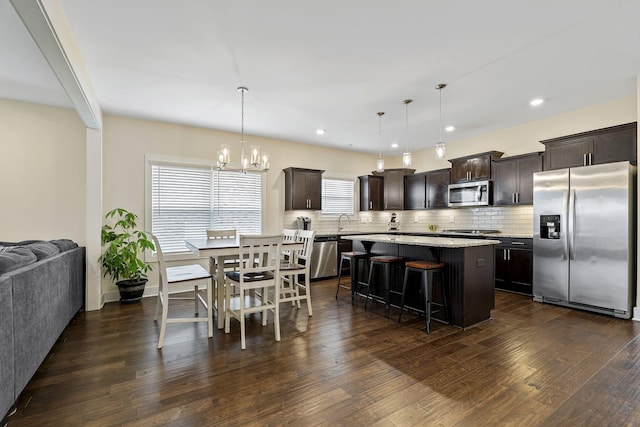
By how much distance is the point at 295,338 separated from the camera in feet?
9.78

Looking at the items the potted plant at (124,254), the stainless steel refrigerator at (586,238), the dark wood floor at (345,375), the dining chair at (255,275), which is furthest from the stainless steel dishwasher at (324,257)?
the stainless steel refrigerator at (586,238)

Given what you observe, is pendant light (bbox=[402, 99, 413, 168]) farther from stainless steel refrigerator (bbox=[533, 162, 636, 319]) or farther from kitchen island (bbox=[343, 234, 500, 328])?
stainless steel refrigerator (bbox=[533, 162, 636, 319])

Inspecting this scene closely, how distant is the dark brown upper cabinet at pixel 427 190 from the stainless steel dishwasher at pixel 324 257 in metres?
2.15

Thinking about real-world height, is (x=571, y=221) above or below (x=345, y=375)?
above

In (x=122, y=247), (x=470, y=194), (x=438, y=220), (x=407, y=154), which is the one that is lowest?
(x=122, y=247)

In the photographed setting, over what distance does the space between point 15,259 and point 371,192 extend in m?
6.04

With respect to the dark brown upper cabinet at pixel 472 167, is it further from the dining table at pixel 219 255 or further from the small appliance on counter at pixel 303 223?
the dining table at pixel 219 255

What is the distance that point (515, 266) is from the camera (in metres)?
4.71

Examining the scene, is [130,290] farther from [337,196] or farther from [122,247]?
[337,196]

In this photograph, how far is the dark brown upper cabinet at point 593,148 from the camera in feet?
12.1

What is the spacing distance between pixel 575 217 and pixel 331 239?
381 cm

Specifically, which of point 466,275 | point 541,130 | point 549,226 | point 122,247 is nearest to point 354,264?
point 466,275

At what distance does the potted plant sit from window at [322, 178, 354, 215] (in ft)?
11.8

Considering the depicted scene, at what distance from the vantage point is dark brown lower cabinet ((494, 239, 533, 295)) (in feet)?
14.9
